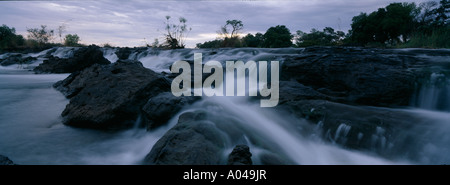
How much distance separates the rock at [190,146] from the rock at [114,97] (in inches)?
71.2

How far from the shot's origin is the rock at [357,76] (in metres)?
5.16

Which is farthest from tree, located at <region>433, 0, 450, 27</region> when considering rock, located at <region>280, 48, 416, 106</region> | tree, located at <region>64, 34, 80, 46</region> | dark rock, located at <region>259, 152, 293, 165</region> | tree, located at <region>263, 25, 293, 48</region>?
tree, located at <region>64, 34, 80, 46</region>

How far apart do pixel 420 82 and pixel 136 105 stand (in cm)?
636

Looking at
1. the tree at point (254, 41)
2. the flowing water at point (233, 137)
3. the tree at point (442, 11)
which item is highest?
the tree at point (442, 11)

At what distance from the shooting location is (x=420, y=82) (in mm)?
5156

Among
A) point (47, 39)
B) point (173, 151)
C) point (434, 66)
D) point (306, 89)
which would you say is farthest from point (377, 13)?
point (47, 39)

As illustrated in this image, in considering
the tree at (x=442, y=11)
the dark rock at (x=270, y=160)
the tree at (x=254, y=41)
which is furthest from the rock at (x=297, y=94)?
the tree at (x=442, y=11)

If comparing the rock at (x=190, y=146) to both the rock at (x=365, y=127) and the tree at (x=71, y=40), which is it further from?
the tree at (x=71, y=40)

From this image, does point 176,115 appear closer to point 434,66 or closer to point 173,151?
point 173,151

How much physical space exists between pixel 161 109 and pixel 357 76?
184 inches

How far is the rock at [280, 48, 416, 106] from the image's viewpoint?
5.16 meters

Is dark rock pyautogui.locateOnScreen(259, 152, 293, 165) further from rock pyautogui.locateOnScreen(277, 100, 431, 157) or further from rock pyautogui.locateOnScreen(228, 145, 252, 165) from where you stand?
rock pyautogui.locateOnScreen(277, 100, 431, 157)

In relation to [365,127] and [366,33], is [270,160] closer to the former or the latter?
[365,127]
